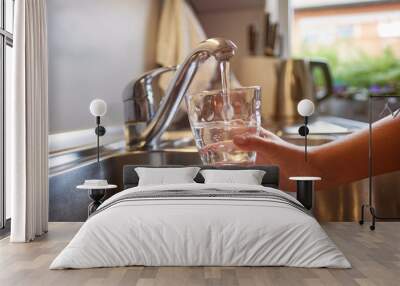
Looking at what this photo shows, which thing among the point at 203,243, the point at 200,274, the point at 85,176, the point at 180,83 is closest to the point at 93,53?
the point at 180,83

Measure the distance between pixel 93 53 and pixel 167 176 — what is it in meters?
1.12

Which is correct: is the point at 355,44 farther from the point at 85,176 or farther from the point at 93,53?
the point at 85,176

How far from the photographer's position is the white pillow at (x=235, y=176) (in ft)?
13.9

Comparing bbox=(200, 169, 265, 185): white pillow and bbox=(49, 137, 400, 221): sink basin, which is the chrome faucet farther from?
bbox=(200, 169, 265, 185): white pillow

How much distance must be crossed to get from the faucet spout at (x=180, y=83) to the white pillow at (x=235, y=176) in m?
0.51

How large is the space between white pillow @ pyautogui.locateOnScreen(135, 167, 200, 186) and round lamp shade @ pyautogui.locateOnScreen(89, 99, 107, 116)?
55 cm

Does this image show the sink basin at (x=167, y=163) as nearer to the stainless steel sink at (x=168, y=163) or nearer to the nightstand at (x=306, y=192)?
the stainless steel sink at (x=168, y=163)

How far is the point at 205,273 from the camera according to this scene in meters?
2.97

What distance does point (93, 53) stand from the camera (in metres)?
4.53

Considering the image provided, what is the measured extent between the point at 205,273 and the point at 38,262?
989mm

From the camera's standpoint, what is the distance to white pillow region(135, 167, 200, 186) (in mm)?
4398

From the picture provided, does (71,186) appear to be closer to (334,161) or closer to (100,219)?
(100,219)

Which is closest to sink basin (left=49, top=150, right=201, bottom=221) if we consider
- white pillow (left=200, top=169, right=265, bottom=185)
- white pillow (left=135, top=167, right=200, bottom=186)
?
white pillow (left=135, top=167, right=200, bottom=186)

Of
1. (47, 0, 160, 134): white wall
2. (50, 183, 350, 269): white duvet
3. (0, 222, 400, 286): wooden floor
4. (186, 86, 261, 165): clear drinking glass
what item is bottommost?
(0, 222, 400, 286): wooden floor
